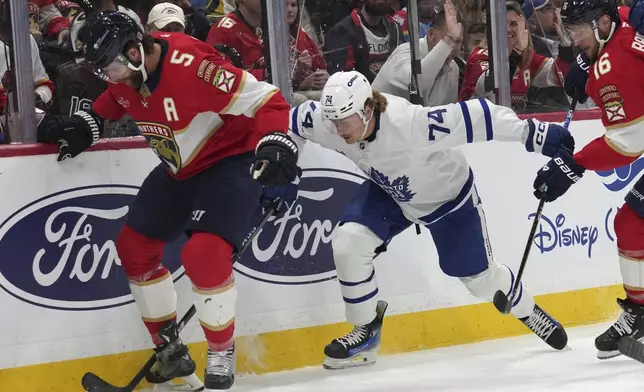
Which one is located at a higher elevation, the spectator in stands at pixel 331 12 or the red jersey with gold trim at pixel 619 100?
the spectator in stands at pixel 331 12

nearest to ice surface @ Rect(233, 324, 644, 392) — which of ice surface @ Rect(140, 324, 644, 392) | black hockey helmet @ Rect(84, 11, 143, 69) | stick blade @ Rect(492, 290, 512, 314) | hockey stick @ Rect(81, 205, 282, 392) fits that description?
ice surface @ Rect(140, 324, 644, 392)

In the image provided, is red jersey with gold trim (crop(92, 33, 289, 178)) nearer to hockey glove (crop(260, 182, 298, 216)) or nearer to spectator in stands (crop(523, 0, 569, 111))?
hockey glove (crop(260, 182, 298, 216))

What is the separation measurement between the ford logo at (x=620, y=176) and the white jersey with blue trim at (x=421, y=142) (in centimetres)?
132

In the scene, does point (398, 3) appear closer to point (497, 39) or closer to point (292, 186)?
point (497, 39)

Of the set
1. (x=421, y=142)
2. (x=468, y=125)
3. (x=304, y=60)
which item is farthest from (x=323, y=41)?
(x=468, y=125)

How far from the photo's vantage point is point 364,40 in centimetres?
459

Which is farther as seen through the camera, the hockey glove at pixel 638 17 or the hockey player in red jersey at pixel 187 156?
the hockey glove at pixel 638 17

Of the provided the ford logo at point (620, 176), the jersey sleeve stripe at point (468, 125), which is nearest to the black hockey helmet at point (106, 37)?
the jersey sleeve stripe at point (468, 125)

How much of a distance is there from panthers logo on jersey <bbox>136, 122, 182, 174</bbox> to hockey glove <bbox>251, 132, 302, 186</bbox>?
331 mm

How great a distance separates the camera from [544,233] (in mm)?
5016

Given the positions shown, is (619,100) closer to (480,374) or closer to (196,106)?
(480,374)

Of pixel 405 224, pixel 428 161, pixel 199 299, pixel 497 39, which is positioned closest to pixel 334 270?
pixel 405 224

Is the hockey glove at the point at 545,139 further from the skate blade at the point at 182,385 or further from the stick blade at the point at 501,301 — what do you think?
the skate blade at the point at 182,385

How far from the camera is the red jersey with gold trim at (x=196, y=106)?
361cm
